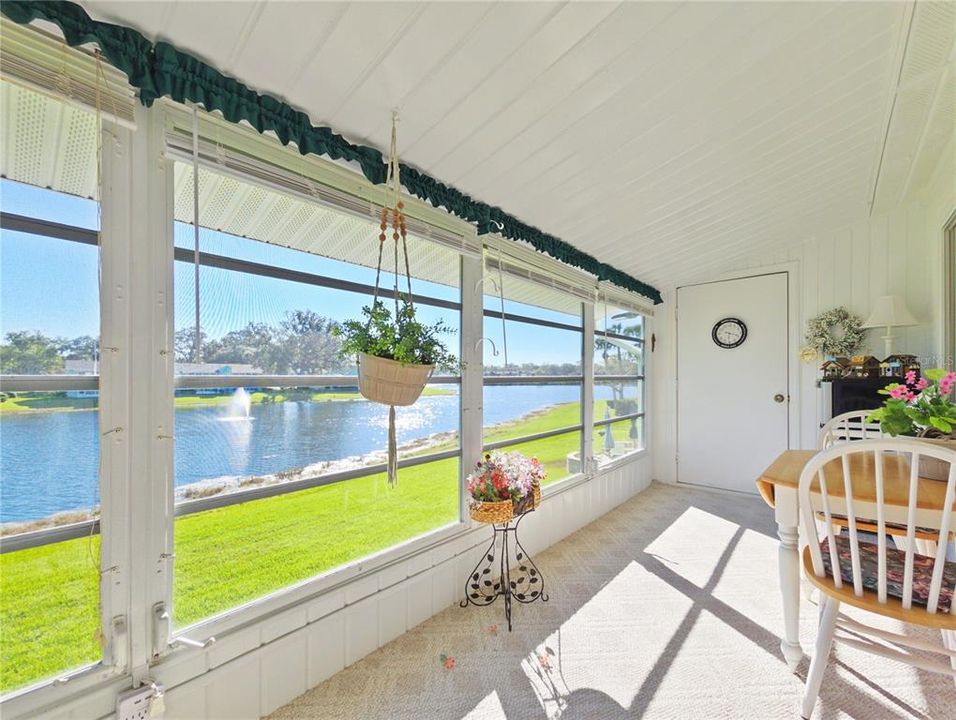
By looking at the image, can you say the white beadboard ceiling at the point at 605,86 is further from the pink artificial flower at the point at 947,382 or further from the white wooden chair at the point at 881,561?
the white wooden chair at the point at 881,561

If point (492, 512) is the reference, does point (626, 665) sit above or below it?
below

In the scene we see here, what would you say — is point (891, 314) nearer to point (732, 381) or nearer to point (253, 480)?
point (732, 381)

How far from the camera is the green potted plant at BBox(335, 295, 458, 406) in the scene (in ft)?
4.59

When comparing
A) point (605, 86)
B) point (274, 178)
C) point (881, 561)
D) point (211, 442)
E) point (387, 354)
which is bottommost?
point (881, 561)

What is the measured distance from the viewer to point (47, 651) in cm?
115

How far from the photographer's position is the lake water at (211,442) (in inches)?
43.8

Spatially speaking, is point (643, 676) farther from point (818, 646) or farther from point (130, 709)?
point (130, 709)

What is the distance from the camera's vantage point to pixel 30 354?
1125 mm

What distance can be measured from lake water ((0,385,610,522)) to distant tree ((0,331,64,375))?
0.12 metres

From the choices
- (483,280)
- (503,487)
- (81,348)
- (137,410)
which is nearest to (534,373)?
(483,280)

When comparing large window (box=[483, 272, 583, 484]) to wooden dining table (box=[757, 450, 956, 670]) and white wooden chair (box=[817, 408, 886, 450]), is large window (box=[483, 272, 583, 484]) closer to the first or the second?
wooden dining table (box=[757, 450, 956, 670])

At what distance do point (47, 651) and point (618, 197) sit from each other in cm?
300

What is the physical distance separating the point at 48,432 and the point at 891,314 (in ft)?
15.5

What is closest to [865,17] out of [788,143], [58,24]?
[788,143]
